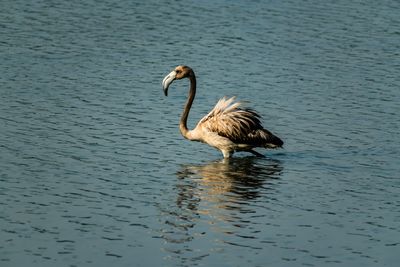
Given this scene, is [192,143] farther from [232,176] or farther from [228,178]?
[228,178]

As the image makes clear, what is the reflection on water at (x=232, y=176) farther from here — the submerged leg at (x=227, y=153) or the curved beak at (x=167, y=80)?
the curved beak at (x=167, y=80)

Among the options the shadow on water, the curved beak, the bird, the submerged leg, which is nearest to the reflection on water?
the shadow on water

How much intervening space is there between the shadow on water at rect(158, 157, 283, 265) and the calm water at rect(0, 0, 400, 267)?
0.03m

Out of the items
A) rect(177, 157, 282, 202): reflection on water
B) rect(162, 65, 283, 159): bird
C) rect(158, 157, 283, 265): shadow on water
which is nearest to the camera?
rect(158, 157, 283, 265): shadow on water

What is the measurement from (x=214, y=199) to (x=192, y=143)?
399cm

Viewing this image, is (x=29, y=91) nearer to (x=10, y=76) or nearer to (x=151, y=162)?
(x=10, y=76)

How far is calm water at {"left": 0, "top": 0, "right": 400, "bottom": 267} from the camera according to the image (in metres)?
12.5

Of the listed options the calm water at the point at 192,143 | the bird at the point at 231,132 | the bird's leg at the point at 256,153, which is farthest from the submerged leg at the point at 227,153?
the bird's leg at the point at 256,153

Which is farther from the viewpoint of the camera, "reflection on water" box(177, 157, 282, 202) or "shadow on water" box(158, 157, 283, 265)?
"reflection on water" box(177, 157, 282, 202)

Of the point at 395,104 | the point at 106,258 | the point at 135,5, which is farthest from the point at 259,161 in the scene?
the point at 135,5

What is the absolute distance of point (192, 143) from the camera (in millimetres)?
18359

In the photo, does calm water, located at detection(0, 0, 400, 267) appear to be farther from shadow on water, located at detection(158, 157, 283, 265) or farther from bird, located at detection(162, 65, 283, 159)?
bird, located at detection(162, 65, 283, 159)

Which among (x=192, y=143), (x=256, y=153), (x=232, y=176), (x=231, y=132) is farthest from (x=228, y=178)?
(x=192, y=143)

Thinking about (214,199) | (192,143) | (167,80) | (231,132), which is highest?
(167,80)
